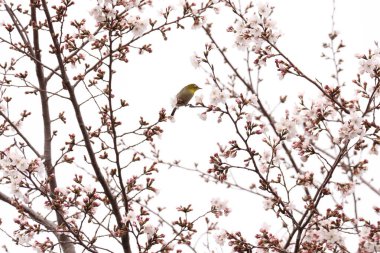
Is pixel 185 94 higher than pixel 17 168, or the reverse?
pixel 185 94

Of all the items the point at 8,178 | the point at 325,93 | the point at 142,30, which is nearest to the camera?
the point at 325,93

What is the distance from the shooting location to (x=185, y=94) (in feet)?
14.1

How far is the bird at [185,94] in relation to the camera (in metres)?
4.18

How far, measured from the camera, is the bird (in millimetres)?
4176

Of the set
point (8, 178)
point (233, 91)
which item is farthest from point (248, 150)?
point (233, 91)

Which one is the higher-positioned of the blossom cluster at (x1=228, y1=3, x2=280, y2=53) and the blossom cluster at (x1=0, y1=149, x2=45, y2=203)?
the blossom cluster at (x1=228, y1=3, x2=280, y2=53)

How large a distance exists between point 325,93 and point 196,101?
0.90 metres

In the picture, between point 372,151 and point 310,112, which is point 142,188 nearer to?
point 310,112

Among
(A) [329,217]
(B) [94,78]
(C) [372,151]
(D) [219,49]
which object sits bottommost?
(A) [329,217]

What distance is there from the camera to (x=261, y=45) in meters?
4.05

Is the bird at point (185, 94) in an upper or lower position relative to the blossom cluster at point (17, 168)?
upper

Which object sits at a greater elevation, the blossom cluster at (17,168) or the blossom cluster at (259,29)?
the blossom cluster at (259,29)

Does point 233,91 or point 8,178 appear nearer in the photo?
point 8,178

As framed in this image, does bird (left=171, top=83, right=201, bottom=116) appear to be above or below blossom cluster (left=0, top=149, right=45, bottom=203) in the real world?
above
